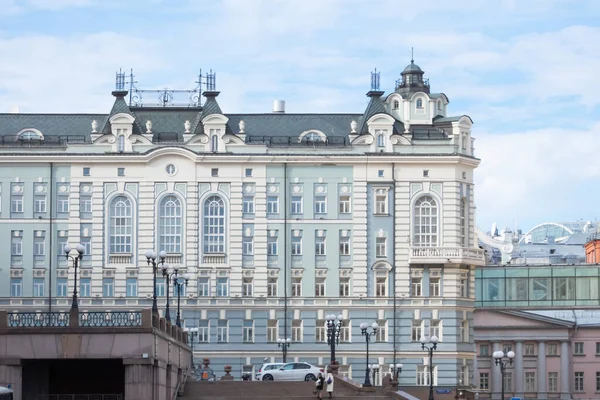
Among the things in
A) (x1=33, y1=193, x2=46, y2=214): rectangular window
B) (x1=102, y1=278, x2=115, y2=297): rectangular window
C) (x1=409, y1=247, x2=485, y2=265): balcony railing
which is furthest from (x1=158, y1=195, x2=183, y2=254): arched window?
(x1=409, y1=247, x2=485, y2=265): balcony railing

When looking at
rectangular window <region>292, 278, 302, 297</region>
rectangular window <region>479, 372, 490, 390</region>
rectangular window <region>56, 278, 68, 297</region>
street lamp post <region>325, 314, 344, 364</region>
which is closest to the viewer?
street lamp post <region>325, 314, 344, 364</region>

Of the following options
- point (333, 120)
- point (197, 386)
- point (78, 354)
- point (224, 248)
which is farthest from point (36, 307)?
point (78, 354)

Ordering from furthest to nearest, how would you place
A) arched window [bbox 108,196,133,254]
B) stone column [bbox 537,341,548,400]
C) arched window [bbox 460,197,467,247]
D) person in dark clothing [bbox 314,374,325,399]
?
stone column [bbox 537,341,548,400], arched window [bbox 460,197,467,247], arched window [bbox 108,196,133,254], person in dark clothing [bbox 314,374,325,399]

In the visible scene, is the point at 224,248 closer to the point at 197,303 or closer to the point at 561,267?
the point at 197,303

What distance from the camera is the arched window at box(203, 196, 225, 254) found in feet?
385

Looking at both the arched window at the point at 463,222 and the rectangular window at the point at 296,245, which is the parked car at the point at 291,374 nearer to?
the rectangular window at the point at 296,245

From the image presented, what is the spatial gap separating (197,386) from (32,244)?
3461 centimetres

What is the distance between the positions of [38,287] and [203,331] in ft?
34.4

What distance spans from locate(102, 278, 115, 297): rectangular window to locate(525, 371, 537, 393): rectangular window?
4217 cm

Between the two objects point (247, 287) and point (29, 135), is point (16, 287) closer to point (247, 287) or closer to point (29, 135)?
point (29, 135)

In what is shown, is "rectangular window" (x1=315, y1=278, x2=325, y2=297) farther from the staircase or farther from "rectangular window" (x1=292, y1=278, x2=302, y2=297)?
the staircase

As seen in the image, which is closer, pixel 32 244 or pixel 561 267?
pixel 32 244

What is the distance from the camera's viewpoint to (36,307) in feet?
379

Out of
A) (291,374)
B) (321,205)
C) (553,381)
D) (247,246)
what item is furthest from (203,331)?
(553,381)
